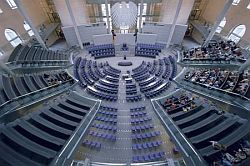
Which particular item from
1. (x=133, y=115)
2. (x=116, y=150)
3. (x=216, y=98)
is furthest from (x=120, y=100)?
(x=216, y=98)

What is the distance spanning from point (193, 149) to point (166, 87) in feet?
39.3

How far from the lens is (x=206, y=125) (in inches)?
537

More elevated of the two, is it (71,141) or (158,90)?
(71,141)

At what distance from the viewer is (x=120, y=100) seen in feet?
70.4

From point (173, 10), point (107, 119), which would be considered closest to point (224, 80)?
point (107, 119)

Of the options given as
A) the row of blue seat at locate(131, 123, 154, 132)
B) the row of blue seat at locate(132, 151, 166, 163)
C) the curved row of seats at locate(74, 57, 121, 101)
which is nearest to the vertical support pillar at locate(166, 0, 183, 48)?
the curved row of seats at locate(74, 57, 121, 101)

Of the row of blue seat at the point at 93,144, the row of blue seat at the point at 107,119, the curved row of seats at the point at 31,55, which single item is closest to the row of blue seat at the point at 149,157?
the row of blue seat at the point at 93,144

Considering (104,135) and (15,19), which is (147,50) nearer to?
(15,19)

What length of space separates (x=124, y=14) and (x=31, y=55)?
16.0 meters

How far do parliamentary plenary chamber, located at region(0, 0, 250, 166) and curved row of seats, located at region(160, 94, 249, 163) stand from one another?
0.07 metres

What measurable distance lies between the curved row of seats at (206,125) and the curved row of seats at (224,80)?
1911mm

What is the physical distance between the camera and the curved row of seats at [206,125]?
37.8 feet

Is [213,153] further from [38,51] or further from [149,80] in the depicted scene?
[38,51]

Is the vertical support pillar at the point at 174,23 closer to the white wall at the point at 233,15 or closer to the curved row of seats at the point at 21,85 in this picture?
the white wall at the point at 233,15
